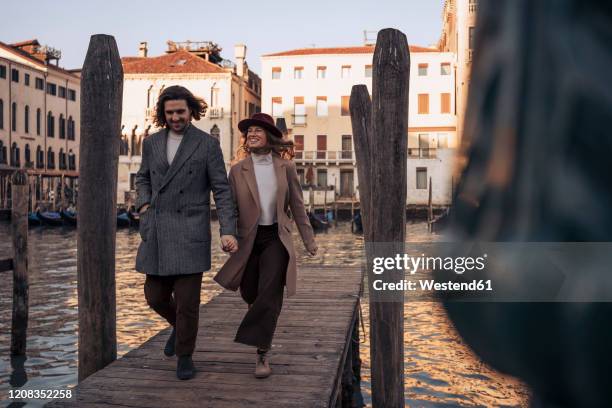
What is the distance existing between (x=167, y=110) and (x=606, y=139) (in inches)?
139

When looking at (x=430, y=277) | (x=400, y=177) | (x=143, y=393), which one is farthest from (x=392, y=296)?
(x=430, y=277)

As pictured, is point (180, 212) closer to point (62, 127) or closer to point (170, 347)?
point (170, 347)

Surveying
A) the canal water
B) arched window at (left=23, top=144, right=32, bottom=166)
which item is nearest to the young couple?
the canal water

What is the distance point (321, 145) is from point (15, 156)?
17480mm

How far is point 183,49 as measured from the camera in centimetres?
4447

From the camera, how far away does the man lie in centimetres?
361

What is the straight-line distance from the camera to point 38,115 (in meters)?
41.2

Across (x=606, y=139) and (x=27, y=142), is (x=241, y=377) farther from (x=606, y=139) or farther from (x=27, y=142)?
(x=27, y=142)

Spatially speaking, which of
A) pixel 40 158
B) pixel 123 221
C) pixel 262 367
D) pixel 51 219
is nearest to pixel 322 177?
pixel 123 221

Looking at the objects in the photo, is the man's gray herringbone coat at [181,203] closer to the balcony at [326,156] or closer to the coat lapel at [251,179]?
the coat lapel at [251,179]

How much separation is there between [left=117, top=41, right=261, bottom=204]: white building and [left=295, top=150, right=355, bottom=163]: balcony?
401 centimetres

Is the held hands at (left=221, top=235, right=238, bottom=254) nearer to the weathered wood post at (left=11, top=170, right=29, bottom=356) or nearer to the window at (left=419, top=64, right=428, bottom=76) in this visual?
the weathered wood post at (left=11, top=170, right=29, bottom=356)

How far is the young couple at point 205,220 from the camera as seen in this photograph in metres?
3.64

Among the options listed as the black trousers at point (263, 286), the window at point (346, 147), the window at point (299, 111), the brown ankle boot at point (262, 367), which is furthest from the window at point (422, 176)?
Answer: the brown ankle boot at point (262, 367)
